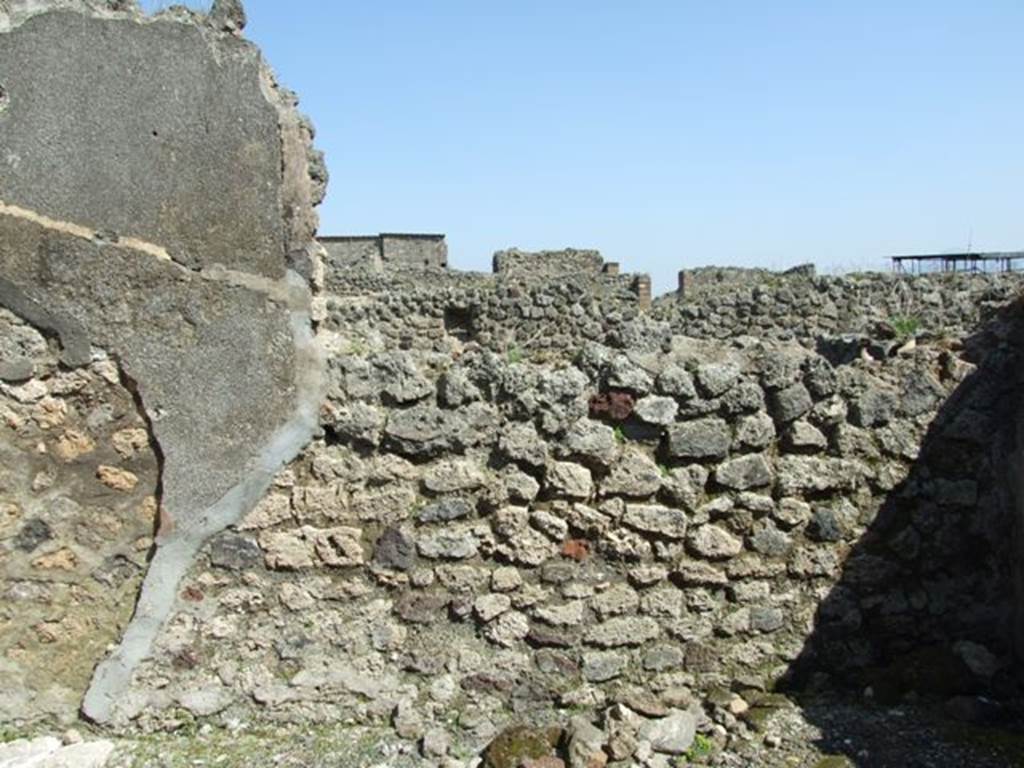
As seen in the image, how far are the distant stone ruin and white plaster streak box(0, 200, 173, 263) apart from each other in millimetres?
11

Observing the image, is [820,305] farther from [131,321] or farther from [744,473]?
[131,321]

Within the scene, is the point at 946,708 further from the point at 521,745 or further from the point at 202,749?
the point at 202,749

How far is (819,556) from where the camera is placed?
4.07 meters

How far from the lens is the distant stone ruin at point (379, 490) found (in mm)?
3645

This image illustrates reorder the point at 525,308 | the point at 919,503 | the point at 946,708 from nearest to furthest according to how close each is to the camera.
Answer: the point at 946,708, the point at 919,503, the point at 525,308

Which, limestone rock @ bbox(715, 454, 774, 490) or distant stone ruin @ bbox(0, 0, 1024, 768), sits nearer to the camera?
distant stone ruin @ bbox(0, 0, 1024, 768)

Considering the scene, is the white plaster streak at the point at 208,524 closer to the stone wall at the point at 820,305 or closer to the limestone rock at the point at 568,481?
the limestone rock at the point at 568,481

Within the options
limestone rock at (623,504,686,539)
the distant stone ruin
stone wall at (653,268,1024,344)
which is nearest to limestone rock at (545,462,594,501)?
the distant stone ruin

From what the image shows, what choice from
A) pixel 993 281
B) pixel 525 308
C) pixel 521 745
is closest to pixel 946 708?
pixel 521 745

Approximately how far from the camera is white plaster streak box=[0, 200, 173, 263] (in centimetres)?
357

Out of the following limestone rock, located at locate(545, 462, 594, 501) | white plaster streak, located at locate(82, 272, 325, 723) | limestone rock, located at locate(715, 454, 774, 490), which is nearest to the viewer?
white plaster streak, located at locate(82, 272, 325, 723)

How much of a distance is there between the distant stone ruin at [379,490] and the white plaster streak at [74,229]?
11 mm

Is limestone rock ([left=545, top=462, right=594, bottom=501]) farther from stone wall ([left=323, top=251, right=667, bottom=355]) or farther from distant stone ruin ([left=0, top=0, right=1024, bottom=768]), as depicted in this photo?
stone wall ([left=323, top=251, right=667, bottom=355])

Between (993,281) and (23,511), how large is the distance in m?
13.9
